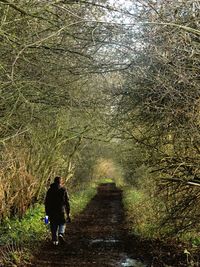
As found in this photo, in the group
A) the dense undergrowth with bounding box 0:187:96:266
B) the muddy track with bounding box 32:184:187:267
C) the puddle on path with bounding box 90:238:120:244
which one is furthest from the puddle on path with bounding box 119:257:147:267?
the puddle on path with bounding box 90:238:120:244

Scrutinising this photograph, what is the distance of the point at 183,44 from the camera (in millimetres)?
7633

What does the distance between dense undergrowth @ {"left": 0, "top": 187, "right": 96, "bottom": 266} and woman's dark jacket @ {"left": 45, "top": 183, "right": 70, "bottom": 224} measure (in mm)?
753

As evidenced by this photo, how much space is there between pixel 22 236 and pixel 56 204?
3.91 ft

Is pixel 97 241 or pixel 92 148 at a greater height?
pixel 92 148

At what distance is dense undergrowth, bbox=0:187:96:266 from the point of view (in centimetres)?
1011

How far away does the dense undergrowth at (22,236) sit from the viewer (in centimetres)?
1011

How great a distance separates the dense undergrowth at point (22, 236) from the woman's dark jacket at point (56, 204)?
29.6 inches

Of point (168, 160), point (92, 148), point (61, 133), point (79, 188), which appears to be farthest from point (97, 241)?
point (79, 188)

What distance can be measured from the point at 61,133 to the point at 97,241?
578 centimetres

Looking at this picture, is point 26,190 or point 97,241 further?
point 26,190

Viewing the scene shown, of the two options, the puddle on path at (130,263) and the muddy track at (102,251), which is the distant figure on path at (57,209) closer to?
the muddy track at (102,251)

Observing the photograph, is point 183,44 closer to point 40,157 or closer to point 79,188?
point 40,157

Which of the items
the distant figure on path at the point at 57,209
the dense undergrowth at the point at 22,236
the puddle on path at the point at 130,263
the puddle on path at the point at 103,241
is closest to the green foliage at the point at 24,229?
the dense undergrowth at the point at 22,236

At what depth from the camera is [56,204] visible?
1291cm
